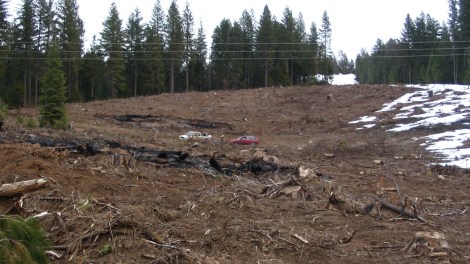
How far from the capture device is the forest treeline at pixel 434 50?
60.2 metres

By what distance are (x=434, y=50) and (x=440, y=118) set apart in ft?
149

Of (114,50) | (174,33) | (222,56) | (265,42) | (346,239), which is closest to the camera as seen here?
(346,239)

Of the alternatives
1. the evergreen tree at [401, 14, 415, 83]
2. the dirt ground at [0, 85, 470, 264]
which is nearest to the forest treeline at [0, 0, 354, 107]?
the evergreen tree at [401, 14, 415, 83]

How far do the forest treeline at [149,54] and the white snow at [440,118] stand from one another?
80.2 feet

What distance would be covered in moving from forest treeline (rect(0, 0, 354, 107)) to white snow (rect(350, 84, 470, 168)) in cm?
2445

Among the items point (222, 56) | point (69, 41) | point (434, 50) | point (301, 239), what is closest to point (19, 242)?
point (301, 239)

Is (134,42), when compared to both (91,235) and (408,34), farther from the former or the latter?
(91,235)

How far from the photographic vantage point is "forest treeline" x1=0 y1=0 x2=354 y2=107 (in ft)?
165

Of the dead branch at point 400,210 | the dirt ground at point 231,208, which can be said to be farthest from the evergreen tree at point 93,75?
the dead branch at point 400,210

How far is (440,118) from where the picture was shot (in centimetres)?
2945

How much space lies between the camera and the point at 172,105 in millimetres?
43156

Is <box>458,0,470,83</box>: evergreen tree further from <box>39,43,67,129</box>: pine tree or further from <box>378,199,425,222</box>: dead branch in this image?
<box>378,199,425,222</box>: dead branch

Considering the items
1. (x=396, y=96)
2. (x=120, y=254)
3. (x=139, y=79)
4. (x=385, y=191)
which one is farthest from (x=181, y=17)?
(x=120, y=254)

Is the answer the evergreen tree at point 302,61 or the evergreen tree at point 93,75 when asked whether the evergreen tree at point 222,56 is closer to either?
the evergreen tree at point 302,61
